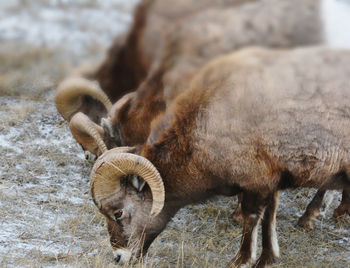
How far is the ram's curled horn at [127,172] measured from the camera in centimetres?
611

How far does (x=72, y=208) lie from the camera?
8.04 meters

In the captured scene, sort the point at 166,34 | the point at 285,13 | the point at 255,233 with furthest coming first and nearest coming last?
the point at 255,233
the point at 166,34
the point at 285,13

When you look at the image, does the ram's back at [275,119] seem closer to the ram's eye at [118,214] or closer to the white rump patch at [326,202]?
the ram's eye at [118,214]

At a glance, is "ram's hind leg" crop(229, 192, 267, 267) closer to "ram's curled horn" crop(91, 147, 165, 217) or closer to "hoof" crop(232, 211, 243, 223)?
"ram's curled horn" crop(91, 147, 165, 217)

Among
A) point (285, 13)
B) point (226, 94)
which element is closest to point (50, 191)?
point (226, 94)

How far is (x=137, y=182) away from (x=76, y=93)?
332 centimetres

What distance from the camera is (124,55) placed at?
737 centimetres

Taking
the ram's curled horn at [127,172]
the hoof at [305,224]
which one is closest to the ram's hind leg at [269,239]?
the ram's curled horn at [127,172]

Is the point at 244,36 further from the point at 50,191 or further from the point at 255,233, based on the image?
the point at 50,191

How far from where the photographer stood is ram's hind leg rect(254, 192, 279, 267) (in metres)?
6.73

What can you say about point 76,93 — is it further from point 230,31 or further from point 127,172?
point 230,31

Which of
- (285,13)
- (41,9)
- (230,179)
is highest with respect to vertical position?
(285,13)

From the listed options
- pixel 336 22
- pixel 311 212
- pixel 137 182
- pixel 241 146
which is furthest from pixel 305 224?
pixel 336 22

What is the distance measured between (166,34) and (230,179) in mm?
1675
